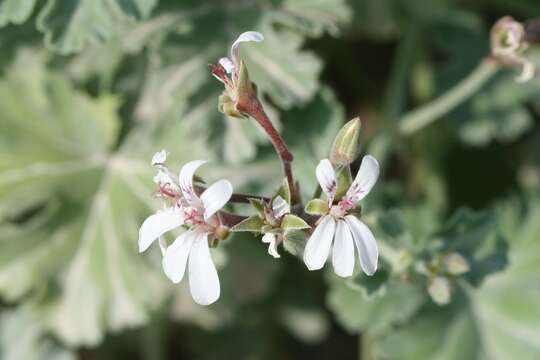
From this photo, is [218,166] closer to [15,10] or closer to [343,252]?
[15,10]

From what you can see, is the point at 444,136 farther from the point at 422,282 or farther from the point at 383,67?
the point at 422,282

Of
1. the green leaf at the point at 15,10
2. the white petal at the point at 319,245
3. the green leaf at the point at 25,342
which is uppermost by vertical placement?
the green leaf at the point at 15,10

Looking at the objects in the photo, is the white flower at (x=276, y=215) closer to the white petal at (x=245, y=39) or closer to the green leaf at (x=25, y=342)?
the white petal at (x=245, y=39)

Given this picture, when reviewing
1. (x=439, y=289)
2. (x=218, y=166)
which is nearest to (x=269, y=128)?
(x=439, y=289)

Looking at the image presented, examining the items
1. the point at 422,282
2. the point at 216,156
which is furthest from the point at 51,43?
the point at 422,282

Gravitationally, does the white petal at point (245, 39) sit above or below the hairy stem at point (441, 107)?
above

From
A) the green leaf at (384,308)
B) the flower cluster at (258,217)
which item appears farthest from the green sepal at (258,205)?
the green leaf at (384,308)
